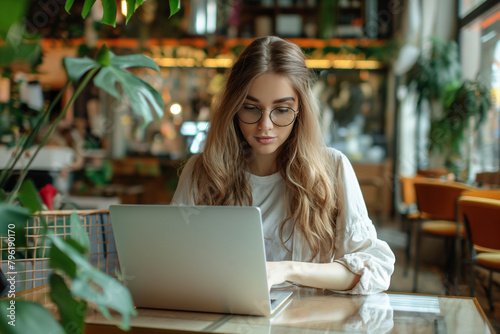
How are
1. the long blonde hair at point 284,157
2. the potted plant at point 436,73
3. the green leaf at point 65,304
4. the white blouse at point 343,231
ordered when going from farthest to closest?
the potted plant at point 436,73
the long blonde hair at point 284,157
the white blouse at point 343,231
the green leaf at point 65,304

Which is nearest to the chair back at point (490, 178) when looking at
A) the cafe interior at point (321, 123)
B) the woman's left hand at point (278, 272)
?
the cafe interior at point (321, 123)

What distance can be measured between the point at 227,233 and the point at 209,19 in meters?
5.69

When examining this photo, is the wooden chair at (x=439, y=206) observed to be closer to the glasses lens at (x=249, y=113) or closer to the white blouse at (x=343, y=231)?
the white blouse at (x=343, y=231)

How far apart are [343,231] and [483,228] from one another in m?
1.28

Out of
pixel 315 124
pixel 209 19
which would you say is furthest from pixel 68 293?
pixel 209 19

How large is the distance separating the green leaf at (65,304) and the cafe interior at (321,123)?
74mm

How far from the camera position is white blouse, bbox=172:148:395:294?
117cm

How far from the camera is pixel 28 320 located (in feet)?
1.77

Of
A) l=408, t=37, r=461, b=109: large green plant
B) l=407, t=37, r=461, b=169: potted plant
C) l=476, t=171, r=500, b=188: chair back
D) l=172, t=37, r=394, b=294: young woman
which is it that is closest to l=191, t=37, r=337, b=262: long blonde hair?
l=172, t=37, r=394, b=294: young woman

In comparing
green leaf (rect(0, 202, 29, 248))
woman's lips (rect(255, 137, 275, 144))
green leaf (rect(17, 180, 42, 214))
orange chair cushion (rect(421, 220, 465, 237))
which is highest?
woman's lips (rect(255, 137, 275, 144))

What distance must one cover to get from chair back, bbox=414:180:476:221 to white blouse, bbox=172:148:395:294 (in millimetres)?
2174

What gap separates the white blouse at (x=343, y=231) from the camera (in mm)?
1175

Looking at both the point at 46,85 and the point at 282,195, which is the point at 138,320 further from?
the point at 46,85

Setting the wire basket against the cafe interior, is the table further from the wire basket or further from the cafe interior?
the wire basket
